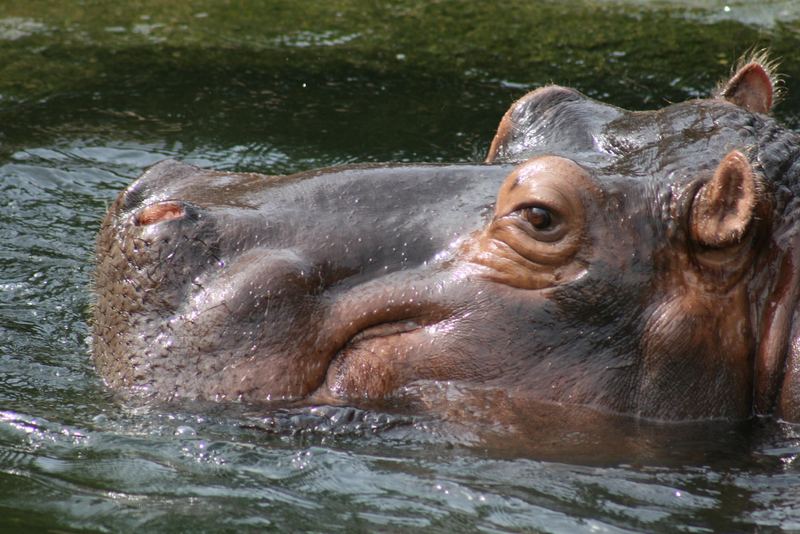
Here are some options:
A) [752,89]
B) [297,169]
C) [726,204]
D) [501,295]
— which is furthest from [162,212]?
[297,169]

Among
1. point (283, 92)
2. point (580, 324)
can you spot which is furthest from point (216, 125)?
point (580, 324)

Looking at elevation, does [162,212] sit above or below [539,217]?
below

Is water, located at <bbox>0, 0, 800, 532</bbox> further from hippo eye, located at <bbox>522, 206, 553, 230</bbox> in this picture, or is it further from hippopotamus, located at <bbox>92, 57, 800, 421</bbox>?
hippo eye, located at <bbox>522, 206, 553, 230</bbox>

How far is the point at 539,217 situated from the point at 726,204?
2.02 ft

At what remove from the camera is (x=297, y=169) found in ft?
25.2

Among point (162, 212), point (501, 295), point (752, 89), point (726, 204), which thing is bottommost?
point (501, 295)

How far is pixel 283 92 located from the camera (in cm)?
865

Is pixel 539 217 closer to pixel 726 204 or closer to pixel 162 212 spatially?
pixel 726 204

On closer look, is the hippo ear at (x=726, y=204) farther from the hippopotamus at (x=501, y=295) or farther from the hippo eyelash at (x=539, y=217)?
the hippo eyelash at (x=539, y=217)

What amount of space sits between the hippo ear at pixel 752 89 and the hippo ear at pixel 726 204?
1.17 m

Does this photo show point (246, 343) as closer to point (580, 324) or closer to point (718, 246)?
point (580, 324)

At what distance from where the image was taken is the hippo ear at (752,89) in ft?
17.9

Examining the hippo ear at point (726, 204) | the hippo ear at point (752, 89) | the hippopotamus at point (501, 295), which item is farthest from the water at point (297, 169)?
the hippo ear at point (752, 89)

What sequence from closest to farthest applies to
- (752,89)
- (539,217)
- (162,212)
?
(539,217) → (162,212) → (752,89)
